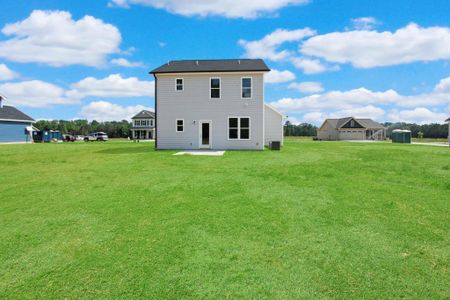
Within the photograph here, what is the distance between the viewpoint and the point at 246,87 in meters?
21.3

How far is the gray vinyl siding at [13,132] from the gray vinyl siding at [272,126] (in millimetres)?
35776

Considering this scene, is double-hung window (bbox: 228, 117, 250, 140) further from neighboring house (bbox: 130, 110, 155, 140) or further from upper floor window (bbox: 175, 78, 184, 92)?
neighboring house (bbox: 130, 110, 155, 140)

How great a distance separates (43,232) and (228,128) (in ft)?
54.8

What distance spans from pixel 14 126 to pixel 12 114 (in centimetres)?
209

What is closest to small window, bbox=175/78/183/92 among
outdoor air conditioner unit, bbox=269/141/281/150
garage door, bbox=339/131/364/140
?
outdoor air conditioner unit, bbox=269/141/281/150

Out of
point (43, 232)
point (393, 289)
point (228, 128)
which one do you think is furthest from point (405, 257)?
point (228, 128)

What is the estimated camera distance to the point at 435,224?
19.3 feet

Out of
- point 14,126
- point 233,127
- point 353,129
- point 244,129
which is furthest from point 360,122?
point 14,126

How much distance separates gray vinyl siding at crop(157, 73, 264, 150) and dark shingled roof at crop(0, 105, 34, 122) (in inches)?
1196

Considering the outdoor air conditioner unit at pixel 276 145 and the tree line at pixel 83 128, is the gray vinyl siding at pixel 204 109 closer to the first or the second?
the outdoor air conditioner unit at pixel 276 145

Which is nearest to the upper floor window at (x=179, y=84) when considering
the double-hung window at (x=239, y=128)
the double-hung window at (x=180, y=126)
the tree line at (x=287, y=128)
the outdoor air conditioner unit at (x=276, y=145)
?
the double-hung window at (x=180, y=126)

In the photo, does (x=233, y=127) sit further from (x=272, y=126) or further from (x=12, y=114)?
(x=12, y=114)

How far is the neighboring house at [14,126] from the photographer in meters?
39.3

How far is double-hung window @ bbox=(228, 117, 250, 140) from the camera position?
21.5 meters
